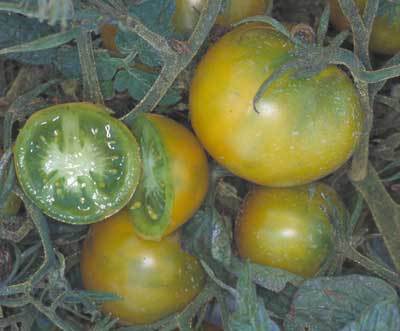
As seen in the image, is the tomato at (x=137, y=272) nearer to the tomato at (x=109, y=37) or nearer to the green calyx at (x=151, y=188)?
the green calyx at (x=151, y=188)

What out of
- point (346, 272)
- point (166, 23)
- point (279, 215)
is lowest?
point (346, 272)

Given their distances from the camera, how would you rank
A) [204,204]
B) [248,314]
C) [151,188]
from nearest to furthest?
[248,314] → [151,188] → [204,204]

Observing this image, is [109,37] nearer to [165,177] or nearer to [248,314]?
[165,177]

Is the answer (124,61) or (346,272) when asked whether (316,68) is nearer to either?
(124,61)

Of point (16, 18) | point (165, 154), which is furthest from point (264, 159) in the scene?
point (16, 18)

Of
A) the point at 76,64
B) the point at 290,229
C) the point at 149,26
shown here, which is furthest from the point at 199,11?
the point at 290,229

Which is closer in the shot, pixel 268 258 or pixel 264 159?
pixel 264 159

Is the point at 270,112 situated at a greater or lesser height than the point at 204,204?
greater
